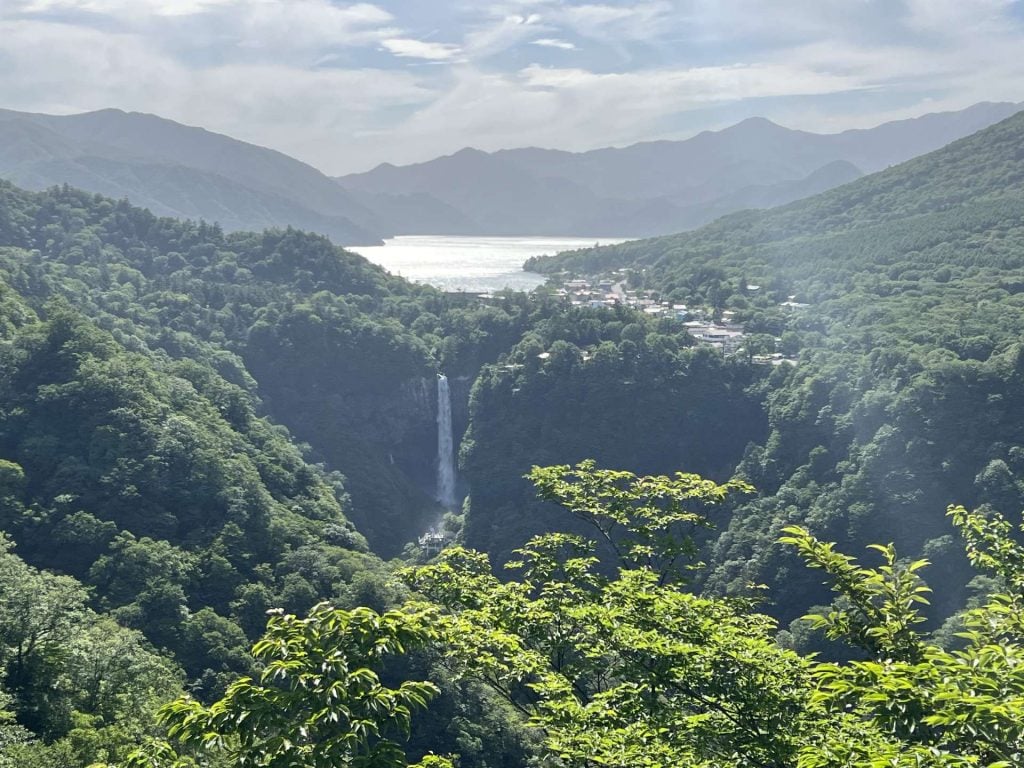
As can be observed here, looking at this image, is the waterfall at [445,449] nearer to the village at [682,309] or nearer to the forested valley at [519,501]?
the forested valley at [519,501]

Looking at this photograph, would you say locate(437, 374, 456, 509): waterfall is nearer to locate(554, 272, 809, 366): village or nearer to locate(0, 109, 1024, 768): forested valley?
locate(0, 109, 1024, 768): forested valley

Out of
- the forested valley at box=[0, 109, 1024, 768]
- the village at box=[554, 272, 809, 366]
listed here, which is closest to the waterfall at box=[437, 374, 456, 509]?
the forested valley at box=[0, 109, 1024, 768]

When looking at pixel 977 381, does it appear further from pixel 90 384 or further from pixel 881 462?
pixel 90 384

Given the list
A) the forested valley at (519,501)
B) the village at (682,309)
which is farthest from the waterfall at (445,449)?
the village at (682,309)

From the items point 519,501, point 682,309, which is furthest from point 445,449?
point 682,309

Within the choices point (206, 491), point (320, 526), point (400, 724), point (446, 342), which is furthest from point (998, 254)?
point (400, 724)
